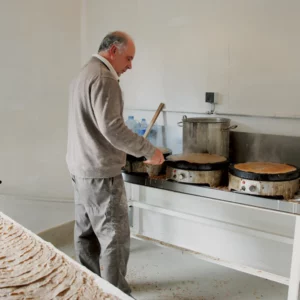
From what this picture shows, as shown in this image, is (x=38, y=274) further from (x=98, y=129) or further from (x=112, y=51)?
(x=112, y=51)

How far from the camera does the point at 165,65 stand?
2648mm

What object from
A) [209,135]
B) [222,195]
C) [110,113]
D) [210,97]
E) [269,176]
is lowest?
[222,195]

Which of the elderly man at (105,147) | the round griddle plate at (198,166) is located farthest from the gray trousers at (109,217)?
the round griddle plate at (198,166)

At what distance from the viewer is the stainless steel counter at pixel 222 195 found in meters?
1.71

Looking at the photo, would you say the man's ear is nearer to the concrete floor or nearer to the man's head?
the man's head

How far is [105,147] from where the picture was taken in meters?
1.89

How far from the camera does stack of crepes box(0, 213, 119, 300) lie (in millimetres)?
1077

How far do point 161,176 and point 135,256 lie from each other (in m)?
0.85

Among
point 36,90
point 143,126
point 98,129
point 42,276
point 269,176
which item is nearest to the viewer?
point 42,276

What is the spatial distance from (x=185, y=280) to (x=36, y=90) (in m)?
1.67

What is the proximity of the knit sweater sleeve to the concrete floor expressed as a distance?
100 cm

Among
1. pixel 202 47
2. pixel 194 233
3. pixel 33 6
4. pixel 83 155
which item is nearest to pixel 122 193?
pixel 83 155

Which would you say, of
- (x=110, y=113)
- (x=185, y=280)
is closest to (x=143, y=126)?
(x=110, y=113)

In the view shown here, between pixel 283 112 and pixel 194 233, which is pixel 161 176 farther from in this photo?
pixel 283 112
